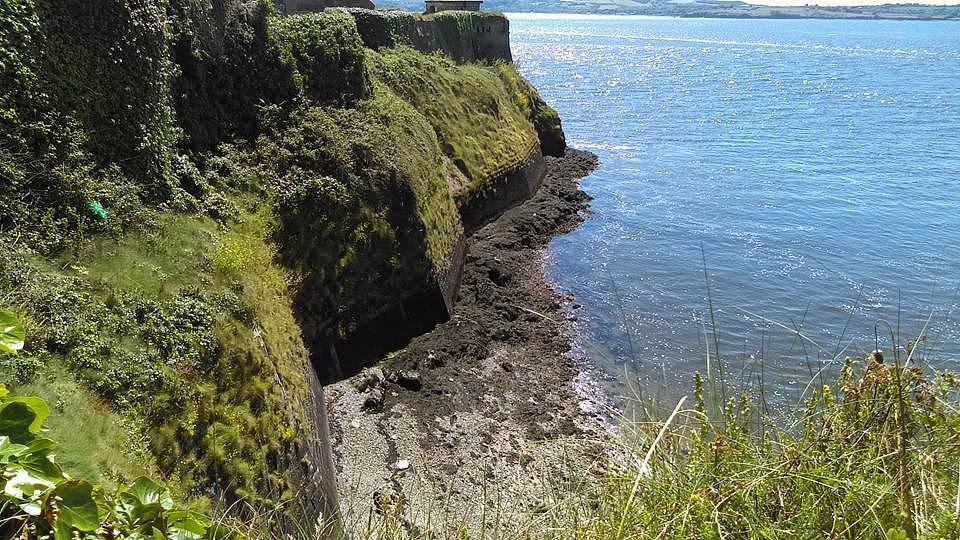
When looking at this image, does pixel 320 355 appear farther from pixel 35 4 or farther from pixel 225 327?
pixel 35 4

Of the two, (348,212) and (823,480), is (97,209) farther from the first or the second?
(823,480)

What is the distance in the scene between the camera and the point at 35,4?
11.1 metres

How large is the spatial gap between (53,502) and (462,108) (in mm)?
27866

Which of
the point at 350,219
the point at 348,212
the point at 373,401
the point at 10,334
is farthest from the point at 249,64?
the point at 10,334

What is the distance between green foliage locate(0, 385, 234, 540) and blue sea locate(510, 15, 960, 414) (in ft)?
9.51

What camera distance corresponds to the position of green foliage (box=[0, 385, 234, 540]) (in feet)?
10.8

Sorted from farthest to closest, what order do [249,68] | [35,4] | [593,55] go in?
1. [593,55]
2. [249,68]
3. [35,4]

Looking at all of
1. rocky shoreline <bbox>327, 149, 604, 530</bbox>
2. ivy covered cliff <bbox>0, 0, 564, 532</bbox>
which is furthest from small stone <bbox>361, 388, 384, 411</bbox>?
ivy covered cliff <bbox>0, 0, 564, 532</bbox>

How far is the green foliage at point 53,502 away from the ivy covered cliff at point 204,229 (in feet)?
5.59

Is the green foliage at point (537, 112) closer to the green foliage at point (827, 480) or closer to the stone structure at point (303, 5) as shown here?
the stone structure at point (303, 5)

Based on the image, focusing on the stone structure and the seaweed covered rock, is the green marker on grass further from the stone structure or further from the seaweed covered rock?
the stone structure

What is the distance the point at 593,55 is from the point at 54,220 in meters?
103

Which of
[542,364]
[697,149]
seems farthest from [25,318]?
[697,149]

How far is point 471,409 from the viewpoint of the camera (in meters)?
15.6
